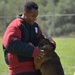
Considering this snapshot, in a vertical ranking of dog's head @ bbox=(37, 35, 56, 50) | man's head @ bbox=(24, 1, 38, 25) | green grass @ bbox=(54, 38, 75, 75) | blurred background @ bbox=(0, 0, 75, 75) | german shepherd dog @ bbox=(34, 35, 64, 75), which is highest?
man's head @ bbox=(24, 1, 38, 25)

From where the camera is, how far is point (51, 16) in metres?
32.9

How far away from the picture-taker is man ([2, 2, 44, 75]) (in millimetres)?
4391

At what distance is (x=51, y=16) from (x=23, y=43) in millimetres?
28650

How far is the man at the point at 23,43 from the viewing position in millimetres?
4391

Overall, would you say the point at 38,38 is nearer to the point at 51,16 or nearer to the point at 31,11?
the point at 31,11

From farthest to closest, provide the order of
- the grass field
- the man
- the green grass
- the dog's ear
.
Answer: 1. the green grass
2. the grass field
3. the dog's ear
4. the man

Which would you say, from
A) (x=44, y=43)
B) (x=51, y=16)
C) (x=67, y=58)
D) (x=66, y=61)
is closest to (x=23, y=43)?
(x=44, y=43)

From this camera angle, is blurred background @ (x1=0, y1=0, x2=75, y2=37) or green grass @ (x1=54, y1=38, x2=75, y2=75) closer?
green grass @ (x1=54, y1=38, x2=75, y2=75)

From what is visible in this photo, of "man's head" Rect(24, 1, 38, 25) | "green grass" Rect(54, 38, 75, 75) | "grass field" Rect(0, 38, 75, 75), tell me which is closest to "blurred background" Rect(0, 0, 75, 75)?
"green grass" Rect(54, 38, 75, 75)

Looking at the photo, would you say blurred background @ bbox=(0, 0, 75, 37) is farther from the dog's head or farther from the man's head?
the man's head

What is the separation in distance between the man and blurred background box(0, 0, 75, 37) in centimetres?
2684

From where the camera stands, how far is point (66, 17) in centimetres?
3412

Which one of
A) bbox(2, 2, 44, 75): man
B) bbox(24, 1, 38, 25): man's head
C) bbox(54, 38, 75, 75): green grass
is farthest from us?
bbox(54, 38, 75, 75): green grass

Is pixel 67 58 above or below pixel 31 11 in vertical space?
below
